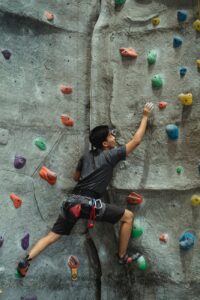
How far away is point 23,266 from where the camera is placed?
4191mm

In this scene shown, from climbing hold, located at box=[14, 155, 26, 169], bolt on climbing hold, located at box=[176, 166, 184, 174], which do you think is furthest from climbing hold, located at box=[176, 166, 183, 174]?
climbing hold, located at box=[14, 155, 26, 169]

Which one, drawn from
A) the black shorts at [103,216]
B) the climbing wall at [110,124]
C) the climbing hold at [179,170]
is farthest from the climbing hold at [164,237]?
the climbing hold at [179,170]

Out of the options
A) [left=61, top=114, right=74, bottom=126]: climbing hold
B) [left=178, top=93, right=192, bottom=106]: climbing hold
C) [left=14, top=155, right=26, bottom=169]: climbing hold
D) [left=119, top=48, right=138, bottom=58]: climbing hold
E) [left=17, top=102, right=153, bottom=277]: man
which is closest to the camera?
[left=17, top=102, right=153, bottom=277]: man

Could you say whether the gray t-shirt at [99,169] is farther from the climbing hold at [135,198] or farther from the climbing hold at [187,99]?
the climbing hold at [187,99]

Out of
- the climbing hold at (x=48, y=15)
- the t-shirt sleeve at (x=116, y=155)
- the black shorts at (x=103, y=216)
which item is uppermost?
the climbing hold at (x=48, y=15)

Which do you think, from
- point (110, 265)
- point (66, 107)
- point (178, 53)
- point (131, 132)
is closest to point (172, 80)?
point (178, 53)

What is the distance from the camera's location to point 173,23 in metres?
4.37

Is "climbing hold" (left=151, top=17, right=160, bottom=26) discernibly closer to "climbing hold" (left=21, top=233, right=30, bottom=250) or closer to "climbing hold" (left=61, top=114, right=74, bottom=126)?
"climbing hold" (left=61, top=114, right=74, bottom=126)

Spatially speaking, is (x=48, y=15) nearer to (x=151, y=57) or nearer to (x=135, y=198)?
(x=151, y=57)

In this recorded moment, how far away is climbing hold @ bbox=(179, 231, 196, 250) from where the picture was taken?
13.9ft

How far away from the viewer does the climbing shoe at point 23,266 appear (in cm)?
419

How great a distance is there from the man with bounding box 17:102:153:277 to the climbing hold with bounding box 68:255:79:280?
13.0 inches

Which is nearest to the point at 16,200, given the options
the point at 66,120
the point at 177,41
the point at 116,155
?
the point at 66,120

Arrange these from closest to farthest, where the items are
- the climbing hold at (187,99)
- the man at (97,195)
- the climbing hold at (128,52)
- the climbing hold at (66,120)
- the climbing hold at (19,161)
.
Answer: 1. the man at (97,195)
2. the climbing hold at (187,99)
3. the climbing hold at (19,161)
4. the climbing hold at (128,52)
5. the climbing hold at (66,120)
